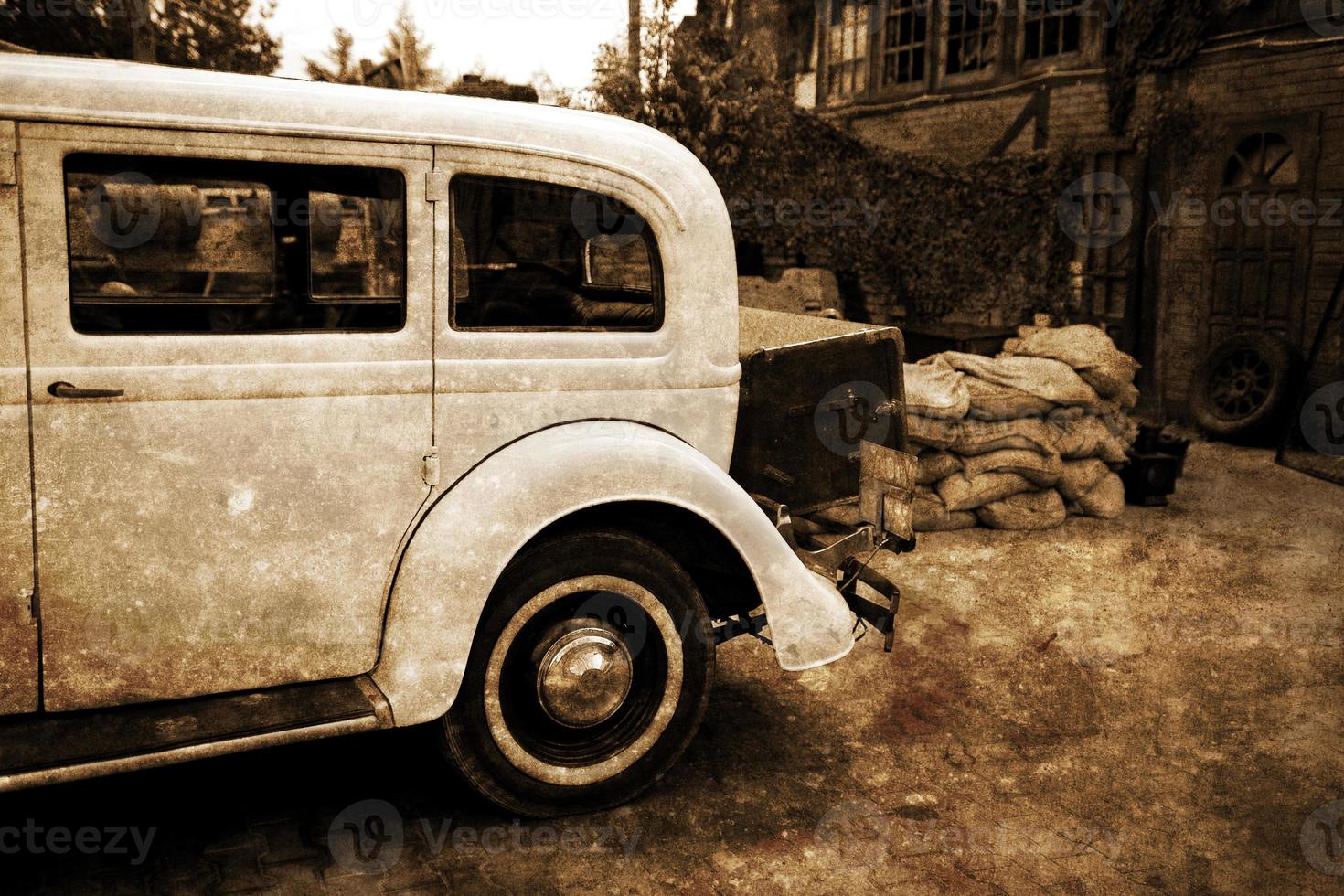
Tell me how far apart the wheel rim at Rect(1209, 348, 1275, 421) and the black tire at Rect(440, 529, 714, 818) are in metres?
7.92

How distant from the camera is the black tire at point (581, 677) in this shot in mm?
3098

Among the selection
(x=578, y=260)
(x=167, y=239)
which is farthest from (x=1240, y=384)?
(x=167, y=239)

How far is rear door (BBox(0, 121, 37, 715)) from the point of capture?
101 inches

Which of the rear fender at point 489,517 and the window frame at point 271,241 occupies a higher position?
the window frame at point 271,241

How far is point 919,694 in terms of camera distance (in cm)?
427

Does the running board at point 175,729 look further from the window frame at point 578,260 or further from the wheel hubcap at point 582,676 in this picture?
the window frame at point 578,260

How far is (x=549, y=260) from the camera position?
10.5 ft

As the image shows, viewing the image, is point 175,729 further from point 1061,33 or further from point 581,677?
point 1061,33

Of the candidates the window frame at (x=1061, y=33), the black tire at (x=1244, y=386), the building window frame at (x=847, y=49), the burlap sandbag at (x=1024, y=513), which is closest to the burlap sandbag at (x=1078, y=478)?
the burlap sandbag at (x=1024, y=513)

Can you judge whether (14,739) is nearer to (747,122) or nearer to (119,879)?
(119,879)

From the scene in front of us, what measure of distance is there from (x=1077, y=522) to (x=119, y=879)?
572cm

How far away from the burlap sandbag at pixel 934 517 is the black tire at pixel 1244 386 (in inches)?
169

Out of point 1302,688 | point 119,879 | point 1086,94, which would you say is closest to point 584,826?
point 119,879

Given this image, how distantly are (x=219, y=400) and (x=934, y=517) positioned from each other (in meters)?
4.70
